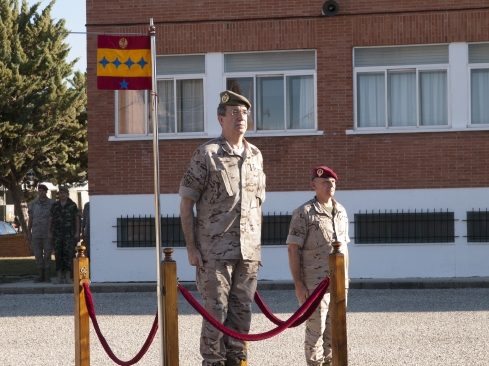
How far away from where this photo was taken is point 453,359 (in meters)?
9.05

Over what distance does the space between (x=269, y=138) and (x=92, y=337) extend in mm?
8240

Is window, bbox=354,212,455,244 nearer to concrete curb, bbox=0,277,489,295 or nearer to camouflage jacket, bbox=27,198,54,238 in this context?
concrete curb, bbox=0,277,489,295

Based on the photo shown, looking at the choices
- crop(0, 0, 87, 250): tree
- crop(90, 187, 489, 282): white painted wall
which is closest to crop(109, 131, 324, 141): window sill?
crop(90, 187, 489, 282): white painted wall

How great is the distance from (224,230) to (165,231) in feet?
39.0

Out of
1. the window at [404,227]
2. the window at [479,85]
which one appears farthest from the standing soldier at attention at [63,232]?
the window at [479,85]

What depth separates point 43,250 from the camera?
18453 millimetres

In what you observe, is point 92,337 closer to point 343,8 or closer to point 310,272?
point 310,272

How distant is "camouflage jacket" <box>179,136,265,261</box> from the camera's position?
704cm

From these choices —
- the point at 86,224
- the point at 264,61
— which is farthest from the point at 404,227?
the point at 86,224

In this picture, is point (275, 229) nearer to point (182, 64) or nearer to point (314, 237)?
point (182, 64)

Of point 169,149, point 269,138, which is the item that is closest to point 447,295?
point 269,138

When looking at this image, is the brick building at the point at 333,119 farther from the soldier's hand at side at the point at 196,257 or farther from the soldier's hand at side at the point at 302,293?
the soldier's hand at side at the point at 196,257

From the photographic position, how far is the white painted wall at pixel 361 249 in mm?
18078

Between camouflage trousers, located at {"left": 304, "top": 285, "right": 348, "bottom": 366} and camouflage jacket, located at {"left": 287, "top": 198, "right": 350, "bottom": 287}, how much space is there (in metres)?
0.14
